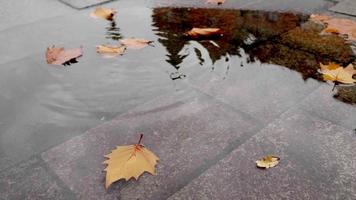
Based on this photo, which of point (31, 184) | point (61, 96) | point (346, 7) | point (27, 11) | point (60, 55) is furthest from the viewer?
point (27, 11)

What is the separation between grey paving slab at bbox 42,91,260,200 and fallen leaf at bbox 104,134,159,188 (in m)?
0.04

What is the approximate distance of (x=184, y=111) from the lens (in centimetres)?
252

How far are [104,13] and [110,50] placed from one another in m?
0.95

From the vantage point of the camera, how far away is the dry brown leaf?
11.1 ft

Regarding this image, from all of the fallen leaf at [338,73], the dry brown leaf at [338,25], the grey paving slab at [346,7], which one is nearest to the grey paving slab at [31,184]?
the fallen leaf at [338,73]

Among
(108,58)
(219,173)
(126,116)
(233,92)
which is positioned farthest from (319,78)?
(108,58)

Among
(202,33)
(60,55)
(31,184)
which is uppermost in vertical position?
(202,33)

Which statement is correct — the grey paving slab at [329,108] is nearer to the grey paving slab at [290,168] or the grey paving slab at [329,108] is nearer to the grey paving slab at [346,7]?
the grey paving slab at [290,168]

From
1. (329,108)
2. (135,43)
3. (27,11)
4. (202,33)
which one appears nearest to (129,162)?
(329,108)

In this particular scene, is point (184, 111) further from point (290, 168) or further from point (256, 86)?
point (290, 168)

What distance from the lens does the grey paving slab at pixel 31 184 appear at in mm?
1930

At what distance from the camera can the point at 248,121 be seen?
2404 millimetres

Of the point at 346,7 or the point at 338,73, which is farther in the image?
the point at 346,7

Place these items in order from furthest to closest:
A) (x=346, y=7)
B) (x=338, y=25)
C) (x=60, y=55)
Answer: (x=346, y=7), (x=338, y=25), (x=60, y=55)
